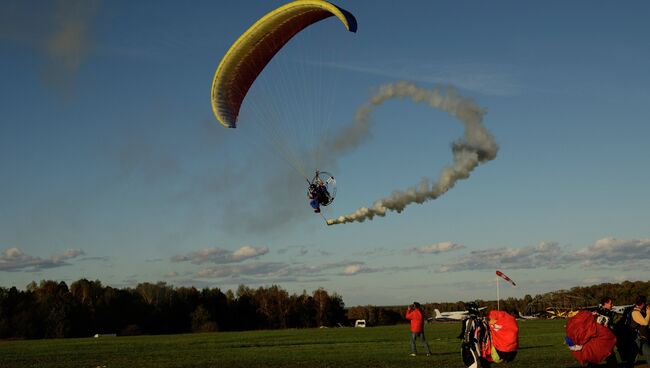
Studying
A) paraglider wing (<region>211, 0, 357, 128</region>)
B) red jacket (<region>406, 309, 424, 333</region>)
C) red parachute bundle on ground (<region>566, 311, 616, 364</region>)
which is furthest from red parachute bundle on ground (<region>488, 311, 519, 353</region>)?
paraglider wing (<region>211, 0, 357, 128</region>)

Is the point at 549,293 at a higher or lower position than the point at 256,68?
lower

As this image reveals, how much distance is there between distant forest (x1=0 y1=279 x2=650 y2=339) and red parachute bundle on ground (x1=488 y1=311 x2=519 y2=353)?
71485 millimetres

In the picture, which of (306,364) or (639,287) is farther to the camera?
(639,287)

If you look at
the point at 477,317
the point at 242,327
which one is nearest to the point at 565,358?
the point at 477,317

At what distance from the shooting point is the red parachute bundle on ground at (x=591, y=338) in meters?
13.0

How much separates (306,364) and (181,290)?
7845 centimetres

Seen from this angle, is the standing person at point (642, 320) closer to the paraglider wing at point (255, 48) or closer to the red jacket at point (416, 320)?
the red jacket at point (416, 320)

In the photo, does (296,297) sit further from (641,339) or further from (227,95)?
(641,339)

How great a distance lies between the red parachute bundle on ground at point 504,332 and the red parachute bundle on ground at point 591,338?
152 cm

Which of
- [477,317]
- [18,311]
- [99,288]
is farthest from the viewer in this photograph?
[99,288]

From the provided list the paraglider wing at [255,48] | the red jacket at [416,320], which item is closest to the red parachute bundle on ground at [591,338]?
the red jacket at [416,320]

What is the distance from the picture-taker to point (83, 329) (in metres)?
78.4

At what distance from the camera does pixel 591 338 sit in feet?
43.0

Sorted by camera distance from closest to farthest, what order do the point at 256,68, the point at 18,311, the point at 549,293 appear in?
the point at 256,68
the point at 18,311
the point at 549,293
